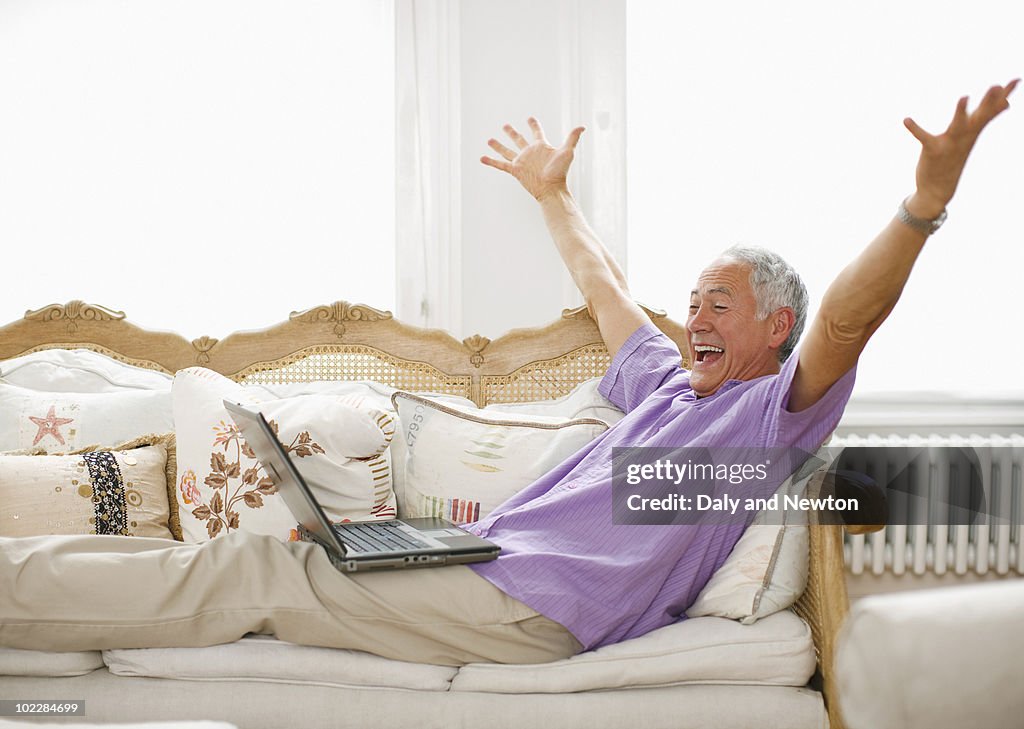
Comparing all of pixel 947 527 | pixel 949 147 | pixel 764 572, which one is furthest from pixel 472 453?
pixel 947 527

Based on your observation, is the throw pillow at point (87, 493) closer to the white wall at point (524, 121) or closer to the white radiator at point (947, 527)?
the white wall at point (524, 121)

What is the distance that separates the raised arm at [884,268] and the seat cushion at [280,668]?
812mm

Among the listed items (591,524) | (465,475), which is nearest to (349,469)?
(465,475)

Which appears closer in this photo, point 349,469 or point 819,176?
point 349,469

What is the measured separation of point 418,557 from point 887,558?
1902mm

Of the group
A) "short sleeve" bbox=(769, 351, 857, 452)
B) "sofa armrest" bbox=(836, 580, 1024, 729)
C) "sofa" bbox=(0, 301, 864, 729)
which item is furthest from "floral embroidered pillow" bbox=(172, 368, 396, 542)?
"sofa armrest" bbox=(836, 580, 1024, 729)

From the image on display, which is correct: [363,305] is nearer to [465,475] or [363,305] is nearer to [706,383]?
[465,475]

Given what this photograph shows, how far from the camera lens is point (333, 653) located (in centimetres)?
145

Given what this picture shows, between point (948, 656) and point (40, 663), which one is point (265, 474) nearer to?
point (40, 663)

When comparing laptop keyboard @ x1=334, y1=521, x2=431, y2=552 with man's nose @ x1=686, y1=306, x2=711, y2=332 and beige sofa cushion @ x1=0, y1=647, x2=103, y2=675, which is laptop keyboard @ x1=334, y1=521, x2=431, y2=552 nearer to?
beige sofa cushion @ x1=0, y1=647, x2=103, y2=675

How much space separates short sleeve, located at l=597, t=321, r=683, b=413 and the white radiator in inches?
37.5

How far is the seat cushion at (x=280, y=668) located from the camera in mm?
1426

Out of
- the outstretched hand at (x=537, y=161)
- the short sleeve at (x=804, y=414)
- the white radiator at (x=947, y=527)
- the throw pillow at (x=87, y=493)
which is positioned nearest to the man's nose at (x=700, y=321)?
the short sleeve at (x=804, y=414)

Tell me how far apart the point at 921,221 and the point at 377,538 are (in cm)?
107
